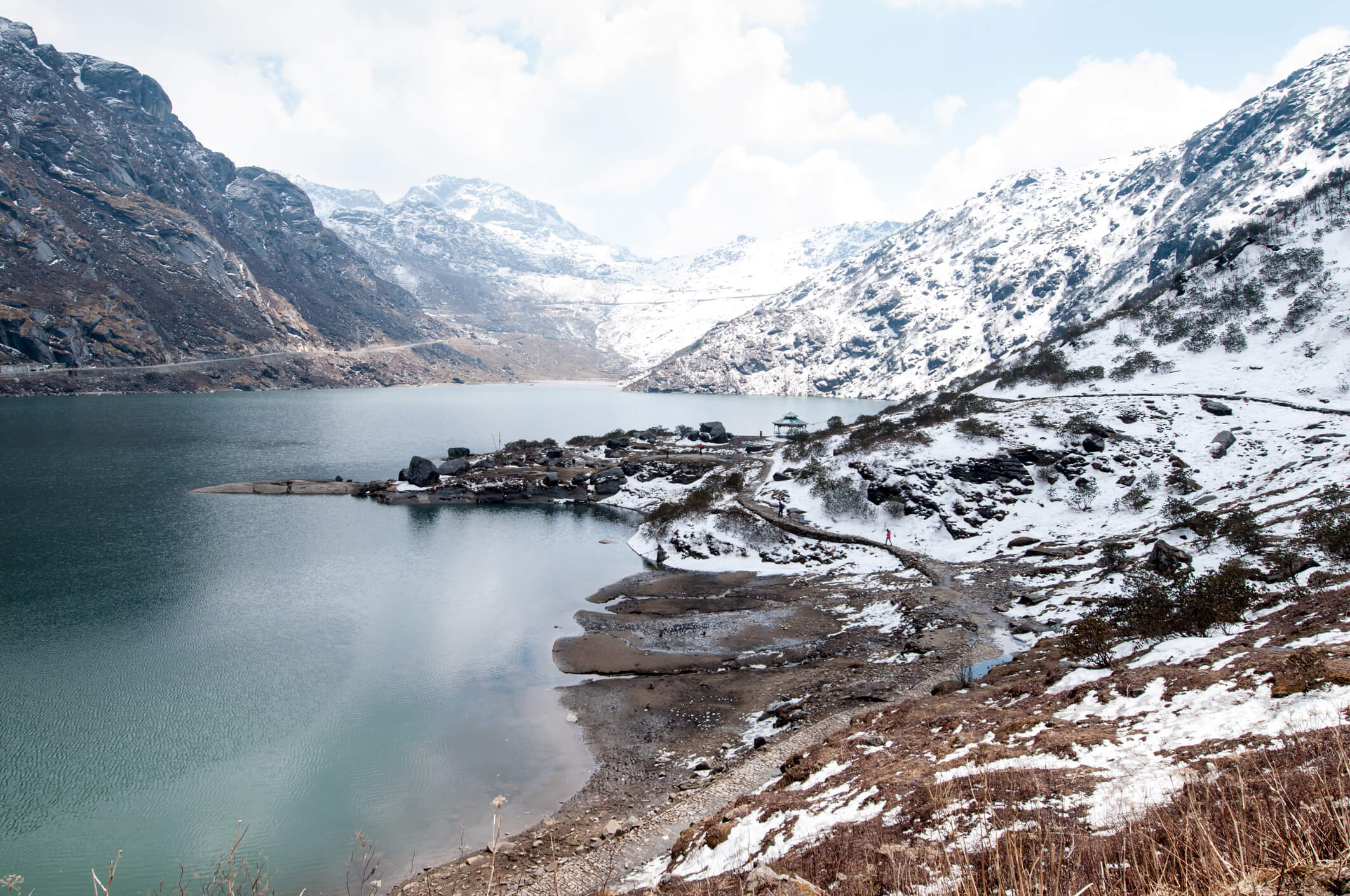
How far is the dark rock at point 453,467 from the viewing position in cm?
7575

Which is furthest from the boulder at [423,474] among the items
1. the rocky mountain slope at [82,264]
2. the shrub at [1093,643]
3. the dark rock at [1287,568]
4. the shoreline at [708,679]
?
the rocky mountain slope at [82,264]

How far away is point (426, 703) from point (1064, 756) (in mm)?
22724

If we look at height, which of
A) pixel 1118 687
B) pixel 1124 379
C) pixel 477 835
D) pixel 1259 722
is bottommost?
pixel 477 835

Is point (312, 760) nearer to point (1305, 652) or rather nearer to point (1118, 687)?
point (1118, 687)

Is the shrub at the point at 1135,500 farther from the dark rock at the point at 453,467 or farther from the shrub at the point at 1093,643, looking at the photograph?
the dark rock at the point at 453,467

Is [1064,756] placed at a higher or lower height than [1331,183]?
→ lower

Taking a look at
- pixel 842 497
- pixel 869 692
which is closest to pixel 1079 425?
pixel 842 497

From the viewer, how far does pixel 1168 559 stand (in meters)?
25.4

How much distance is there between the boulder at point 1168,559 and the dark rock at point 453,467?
67217mm

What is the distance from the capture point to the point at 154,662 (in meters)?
28.5

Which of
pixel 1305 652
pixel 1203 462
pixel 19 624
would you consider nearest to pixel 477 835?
pixel 1305 652

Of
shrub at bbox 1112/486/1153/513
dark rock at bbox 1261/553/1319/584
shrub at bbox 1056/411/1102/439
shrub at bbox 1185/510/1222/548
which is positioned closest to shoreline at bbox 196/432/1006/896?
shrub at bbox 1185/510/1222/548

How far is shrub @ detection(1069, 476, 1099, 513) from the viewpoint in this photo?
133ft

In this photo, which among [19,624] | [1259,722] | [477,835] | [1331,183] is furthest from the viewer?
[1331,183]
